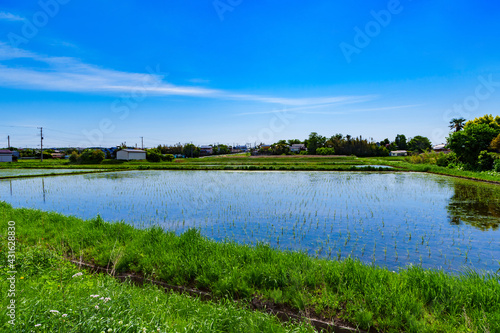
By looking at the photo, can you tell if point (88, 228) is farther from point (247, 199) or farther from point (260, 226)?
point (247, 199)

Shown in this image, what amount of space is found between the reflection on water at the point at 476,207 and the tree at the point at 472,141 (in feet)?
34.8

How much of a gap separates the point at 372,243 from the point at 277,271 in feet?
11.6

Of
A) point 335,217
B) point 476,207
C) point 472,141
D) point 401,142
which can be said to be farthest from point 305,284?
point 401,142

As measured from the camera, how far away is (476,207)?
434 inches

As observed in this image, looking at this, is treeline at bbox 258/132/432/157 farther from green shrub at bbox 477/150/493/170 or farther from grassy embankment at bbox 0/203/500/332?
grassy embankment at bbox 0/203/500/332

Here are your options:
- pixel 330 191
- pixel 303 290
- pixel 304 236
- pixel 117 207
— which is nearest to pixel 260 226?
pixel 304 236

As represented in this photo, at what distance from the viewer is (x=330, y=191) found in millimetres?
15297

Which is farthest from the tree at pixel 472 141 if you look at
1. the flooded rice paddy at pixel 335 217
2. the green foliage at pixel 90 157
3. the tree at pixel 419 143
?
the tree at pixel 419 143

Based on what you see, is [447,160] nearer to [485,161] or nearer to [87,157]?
[485,161]

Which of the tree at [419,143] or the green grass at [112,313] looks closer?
the green grass at [112,313]

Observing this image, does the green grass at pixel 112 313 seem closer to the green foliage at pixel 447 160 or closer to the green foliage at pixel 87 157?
the green foliage at pixel 447 160

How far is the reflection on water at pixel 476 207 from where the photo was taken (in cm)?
888

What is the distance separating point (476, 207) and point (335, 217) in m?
6.42

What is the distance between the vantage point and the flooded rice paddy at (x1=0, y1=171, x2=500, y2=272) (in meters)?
6.29
